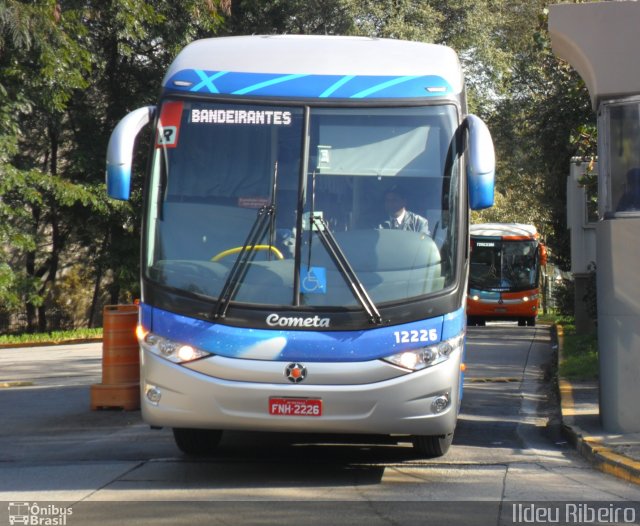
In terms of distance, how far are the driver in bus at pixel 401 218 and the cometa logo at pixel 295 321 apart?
3.11 feet

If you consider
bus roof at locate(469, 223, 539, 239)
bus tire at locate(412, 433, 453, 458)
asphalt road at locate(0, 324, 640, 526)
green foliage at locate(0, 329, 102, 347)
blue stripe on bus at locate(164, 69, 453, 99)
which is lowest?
asphalt road at locate(0, 324, 640, 526)

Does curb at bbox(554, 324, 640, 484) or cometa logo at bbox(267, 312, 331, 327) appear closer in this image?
cometa logo at bbox(267, 312, 331, 327)

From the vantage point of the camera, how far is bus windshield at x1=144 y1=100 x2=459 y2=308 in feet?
26.0

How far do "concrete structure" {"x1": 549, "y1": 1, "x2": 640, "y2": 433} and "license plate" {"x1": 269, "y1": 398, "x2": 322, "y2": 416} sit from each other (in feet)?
11.8

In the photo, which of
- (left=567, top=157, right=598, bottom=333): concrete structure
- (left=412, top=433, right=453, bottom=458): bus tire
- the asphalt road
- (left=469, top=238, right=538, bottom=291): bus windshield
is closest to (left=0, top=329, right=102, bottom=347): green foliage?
(left=469, top=238, right=538, bottom=291): bus windshield

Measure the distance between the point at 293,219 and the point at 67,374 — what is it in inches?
412

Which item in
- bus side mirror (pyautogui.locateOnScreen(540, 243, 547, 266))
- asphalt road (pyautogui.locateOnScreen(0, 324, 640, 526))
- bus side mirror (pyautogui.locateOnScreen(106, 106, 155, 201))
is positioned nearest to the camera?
asphalt road (pyautogui.locateOnScreen(0, 324, 640, 526))

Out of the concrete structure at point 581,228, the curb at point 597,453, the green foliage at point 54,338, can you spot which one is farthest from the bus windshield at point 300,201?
the green foliage at point 54,338

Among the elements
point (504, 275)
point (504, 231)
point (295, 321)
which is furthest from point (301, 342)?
point (504, 231)

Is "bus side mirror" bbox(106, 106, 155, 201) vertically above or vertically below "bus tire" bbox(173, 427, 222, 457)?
above

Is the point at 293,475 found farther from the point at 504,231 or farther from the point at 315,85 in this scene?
the point at 504,231

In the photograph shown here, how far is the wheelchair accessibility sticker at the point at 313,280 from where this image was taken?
25.8ft

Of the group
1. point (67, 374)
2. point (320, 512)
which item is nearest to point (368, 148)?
point (320, 512)

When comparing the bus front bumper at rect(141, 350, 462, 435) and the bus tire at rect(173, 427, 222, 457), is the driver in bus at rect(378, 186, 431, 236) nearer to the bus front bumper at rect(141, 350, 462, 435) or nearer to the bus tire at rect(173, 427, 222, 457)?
the bus front bumper at rect(141, 350, 462, 435)
